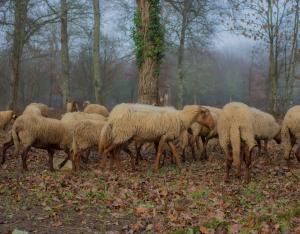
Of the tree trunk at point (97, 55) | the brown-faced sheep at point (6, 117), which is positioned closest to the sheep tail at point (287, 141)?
the brown-faced sheep at point (6, 117)

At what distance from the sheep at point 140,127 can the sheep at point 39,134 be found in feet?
4.47

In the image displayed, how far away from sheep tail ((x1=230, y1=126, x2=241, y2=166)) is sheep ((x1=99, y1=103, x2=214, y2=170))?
2161mm

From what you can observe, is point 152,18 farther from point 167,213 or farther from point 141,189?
point 167,213

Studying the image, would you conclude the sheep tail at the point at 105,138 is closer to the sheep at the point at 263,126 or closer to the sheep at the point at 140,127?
the sheep at the point at 140,127

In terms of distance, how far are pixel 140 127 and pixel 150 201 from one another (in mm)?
4232

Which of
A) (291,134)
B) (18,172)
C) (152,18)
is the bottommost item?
(18,172)

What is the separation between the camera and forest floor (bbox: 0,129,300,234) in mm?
7023

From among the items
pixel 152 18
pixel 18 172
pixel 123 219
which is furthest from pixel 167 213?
pixel 152 18

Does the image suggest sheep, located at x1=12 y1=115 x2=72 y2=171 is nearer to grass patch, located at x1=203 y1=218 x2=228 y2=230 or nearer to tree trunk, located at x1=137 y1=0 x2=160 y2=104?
tree trunk, located at x1=137 y1=0 x2=160 y2=104

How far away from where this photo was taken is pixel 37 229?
702 centimetres

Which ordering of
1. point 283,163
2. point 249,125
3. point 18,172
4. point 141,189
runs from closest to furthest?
1. point 141,189
2. point 249,125
3. point 18,172
4. point 283,163

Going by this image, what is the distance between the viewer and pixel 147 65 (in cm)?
1761

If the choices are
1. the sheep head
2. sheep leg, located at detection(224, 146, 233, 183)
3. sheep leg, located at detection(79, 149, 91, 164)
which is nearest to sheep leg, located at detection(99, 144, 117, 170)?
sheep leg, located at detection(79, 149, 91, 164)

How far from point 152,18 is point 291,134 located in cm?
677
